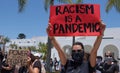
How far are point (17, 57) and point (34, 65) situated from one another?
4.70m

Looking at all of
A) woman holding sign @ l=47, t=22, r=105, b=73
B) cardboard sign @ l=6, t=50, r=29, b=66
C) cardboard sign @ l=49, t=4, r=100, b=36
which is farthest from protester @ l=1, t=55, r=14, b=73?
woman holding sign @ l=47, t=22, r=105, b=73

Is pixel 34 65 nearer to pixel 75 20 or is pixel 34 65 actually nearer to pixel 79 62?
pixel 75 20

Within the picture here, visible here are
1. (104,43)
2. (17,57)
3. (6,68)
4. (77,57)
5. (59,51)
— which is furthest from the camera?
(104,43)

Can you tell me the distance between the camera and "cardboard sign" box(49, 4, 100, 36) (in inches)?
260

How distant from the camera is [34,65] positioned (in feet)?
27.5

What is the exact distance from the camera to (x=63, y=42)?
49375 mm

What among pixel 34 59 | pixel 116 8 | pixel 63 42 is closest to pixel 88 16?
pixel 34 59

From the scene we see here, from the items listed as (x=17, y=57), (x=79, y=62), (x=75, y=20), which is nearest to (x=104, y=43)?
(x=17, y=57)

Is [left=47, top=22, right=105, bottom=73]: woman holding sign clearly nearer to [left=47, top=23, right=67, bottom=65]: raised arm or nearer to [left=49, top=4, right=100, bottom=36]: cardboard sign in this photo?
[left=47, top=23, right=67, bottom=65]: raised arm

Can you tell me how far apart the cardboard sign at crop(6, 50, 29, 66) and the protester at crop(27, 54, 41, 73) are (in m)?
3.89

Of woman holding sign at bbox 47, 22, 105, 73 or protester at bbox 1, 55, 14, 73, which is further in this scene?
protester at bbox 1, 55, 14, 73

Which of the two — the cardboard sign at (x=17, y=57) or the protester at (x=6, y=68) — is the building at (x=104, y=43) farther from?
the cardboard sign at (x=17, y=57)

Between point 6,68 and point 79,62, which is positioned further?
point 6,68

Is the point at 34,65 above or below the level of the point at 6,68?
above
